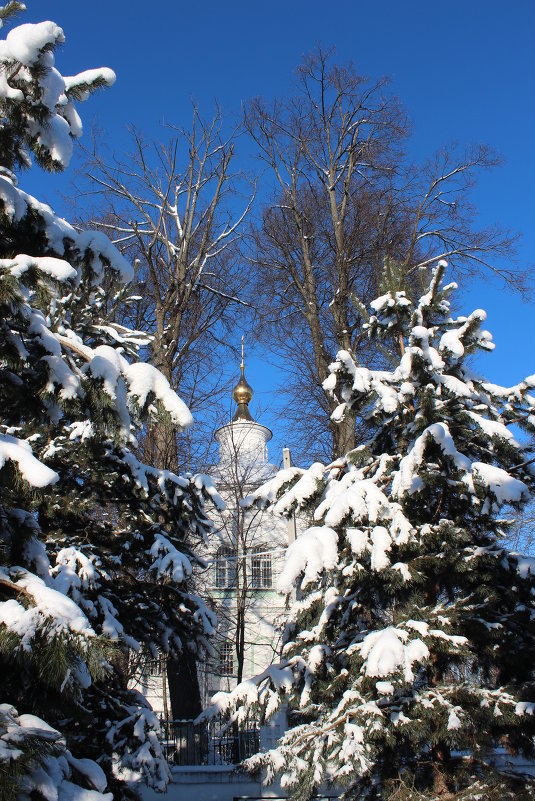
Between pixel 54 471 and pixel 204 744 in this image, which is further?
pixel 204 744

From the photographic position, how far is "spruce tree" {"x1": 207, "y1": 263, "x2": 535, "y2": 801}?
15.3 ft

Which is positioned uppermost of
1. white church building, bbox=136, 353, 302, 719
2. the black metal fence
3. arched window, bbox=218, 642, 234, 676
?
white church building, bbox=136, 353, 302, 719

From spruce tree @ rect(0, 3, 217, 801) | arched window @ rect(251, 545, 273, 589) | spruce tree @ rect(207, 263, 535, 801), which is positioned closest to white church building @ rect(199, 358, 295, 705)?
arched window @ rect(251, 545, 273, 589)

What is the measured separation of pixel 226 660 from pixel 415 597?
765 inches

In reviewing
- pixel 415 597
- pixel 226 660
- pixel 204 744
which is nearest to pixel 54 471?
pixel 415 597

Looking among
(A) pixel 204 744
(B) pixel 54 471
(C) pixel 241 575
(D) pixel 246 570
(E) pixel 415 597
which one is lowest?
(A) pixel 204 744

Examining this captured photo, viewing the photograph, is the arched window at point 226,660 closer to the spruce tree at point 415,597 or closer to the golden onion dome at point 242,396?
the golden onion dome at point 242,396

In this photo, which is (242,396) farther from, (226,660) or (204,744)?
(204,744)

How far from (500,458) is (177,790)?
9398 mm

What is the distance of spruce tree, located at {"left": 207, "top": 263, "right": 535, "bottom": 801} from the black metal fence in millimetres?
6836

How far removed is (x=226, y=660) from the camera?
23000mm

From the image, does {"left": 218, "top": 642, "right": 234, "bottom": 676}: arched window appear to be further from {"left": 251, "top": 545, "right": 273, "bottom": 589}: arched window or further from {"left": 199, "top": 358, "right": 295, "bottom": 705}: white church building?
{"left": 251, "top": 545, "right": 273, "bottom": 589}: arched window

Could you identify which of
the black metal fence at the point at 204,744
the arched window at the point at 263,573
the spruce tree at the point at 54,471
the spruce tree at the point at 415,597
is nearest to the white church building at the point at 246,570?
the arched window at the point at 263,573

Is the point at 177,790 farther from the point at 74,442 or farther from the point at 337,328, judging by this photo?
the point at 337,328
